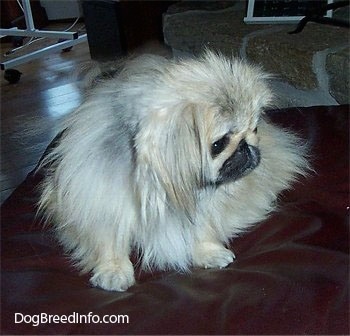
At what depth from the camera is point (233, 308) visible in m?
0.97

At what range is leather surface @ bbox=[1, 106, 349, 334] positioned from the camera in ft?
3.12

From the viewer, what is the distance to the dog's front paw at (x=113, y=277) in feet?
3.46

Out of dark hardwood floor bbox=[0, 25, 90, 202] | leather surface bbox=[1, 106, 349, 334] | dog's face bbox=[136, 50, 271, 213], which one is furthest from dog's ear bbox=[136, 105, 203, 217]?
dark hardwood floor bbox=[0, 25, 90, 202]

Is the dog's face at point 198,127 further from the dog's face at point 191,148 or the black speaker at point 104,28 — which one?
the black speaker at point 104,28

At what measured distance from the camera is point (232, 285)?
1.04 metres

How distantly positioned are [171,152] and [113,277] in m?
0.27

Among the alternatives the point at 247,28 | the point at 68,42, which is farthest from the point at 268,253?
the point at 68,42

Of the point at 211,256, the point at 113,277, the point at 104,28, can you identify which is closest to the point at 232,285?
the point at 211,256

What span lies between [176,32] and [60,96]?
710 mm

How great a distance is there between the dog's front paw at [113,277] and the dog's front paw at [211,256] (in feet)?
0.40

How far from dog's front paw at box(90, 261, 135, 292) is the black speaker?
5.51ft

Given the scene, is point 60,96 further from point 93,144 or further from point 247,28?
point 93,144

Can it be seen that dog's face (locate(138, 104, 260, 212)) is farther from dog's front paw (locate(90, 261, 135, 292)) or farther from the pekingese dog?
dog's front paw (locate(90, 261, 135, 292))

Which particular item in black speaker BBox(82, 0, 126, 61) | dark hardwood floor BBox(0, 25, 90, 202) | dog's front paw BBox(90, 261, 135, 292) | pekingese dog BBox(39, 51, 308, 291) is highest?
pekingese dog BBox(39, 51, 308, 291)
